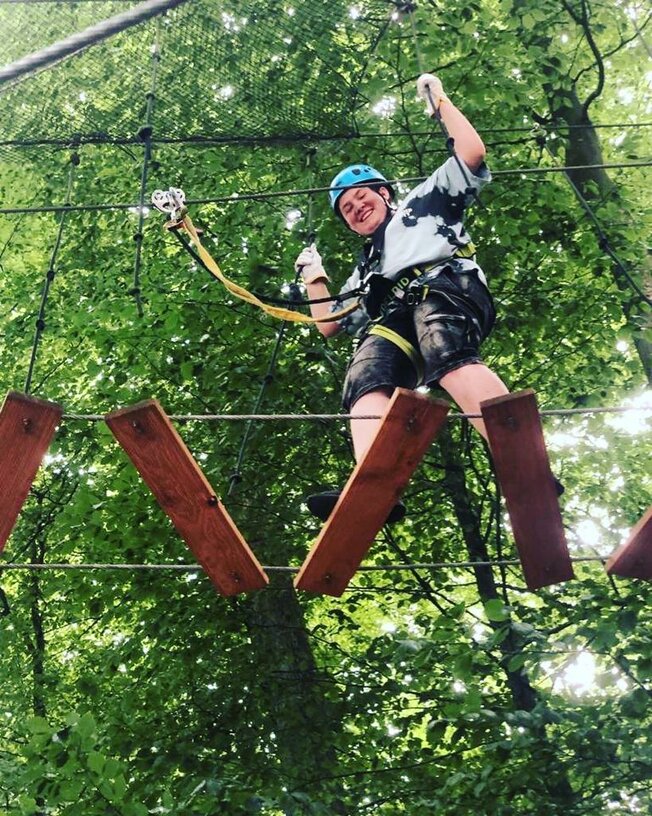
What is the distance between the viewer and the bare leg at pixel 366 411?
2758mm

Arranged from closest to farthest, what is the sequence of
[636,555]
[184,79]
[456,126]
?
[636,555]
[456,126]
[184,79]

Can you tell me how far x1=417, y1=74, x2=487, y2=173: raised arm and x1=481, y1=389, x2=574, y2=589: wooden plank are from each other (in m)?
1.03

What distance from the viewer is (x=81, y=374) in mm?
Answer: 6930

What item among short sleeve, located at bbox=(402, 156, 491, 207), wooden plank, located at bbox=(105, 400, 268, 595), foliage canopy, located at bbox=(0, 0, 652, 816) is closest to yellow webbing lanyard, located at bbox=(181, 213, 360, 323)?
short sleeve, located at bbox=(402, 156, 491, 207)

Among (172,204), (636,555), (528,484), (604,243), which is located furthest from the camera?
(604,243)

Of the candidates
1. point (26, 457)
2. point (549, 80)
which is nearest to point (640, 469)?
point (549, 80)

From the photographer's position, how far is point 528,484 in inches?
93.0

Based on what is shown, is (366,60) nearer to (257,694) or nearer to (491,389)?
(491,389)

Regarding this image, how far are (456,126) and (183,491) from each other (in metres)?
1.52

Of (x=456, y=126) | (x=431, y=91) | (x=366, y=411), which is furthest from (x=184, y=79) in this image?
(x=366, y=411)

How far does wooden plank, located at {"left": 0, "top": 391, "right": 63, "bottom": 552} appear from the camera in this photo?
237 cm

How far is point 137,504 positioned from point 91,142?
240 centimetres

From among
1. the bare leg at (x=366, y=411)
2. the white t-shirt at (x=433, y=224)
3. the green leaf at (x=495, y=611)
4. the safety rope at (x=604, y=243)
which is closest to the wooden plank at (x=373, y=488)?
the bare leg at (x=366, y=411)

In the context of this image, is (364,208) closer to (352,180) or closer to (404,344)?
(352,180)
